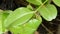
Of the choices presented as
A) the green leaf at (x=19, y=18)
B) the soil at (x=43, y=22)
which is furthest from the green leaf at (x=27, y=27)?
the soil at (x=43, y=22)

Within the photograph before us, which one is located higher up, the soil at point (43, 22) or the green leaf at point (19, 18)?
the green leaf at point (19, 18)

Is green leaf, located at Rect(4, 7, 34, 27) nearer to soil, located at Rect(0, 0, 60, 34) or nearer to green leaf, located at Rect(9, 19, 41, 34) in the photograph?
green leaf, located at Rect(9, 19, 41, 34)

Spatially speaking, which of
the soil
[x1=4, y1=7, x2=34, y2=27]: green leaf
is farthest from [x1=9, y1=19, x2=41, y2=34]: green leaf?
the soil

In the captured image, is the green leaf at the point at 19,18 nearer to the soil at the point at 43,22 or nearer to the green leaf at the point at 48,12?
the green leaf at the point at 48,12

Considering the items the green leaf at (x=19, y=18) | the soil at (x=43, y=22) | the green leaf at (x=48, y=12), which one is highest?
the green leaf at (x=48, y=12)

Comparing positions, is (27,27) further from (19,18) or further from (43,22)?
(43,22)

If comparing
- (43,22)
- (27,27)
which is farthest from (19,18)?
(43,22)

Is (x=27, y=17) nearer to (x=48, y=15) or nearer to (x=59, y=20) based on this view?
(x=48, y=15)
